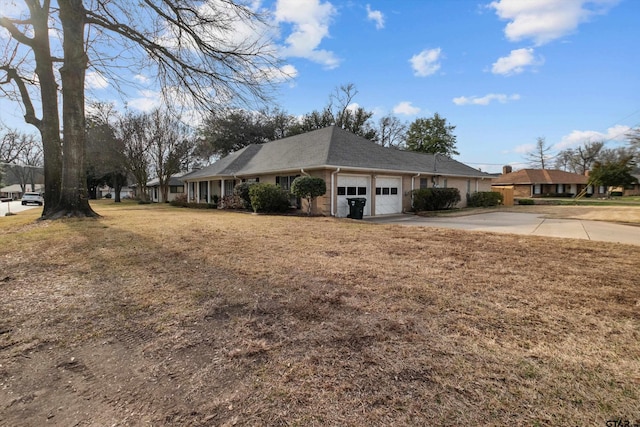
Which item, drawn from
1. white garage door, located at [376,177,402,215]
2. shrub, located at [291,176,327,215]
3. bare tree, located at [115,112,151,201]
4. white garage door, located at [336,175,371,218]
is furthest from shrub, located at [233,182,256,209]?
bare tree, located at [115,112,151,201]

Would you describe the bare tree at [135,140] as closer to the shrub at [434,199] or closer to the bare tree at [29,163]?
the shrub at [434,199]

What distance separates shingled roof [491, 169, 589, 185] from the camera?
4171 centimetres

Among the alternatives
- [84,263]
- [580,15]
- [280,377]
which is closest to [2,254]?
[84,263]

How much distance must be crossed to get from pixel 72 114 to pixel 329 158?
10.1 metres

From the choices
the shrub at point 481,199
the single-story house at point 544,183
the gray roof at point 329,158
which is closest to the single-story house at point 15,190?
the gray roof at point 329,158

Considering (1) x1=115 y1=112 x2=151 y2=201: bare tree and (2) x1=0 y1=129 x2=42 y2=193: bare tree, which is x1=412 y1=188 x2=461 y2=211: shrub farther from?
(2) x1=0 y1=129 x2=42 y2=193: bare tree

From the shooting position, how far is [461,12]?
9711mm

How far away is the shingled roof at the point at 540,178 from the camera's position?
41.7m

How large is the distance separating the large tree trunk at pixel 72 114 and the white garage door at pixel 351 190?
1047 centimetres

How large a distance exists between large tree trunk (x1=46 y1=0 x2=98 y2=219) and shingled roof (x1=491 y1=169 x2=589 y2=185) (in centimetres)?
4482

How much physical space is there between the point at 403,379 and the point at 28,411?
94.0 inches

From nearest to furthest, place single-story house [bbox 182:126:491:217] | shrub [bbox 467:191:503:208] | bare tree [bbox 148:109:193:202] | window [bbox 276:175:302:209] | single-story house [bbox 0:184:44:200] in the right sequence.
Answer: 1. single-story house [bbox 182:126:491:217]
2. window [bbox 276:175:302:209]
3. shrub [bbox 467:191:503:208]
4. bare tree [bbox 148:109:193:202]
5. single-story house [bbox 0:184:44:200]

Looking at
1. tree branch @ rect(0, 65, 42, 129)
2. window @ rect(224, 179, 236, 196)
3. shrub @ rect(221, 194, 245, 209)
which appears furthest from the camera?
window @ rect(224, 179, 236, 196)

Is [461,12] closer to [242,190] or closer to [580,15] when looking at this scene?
[580,15]
